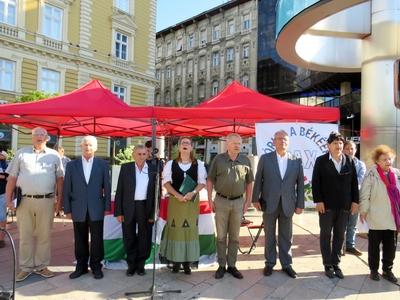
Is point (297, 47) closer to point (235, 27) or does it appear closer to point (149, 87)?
point (149, 87)

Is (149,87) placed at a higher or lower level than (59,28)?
lower

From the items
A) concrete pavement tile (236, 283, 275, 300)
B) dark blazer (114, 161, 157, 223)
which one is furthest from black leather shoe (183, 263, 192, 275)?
concrete pavement tile (236, 283, 275, 300)

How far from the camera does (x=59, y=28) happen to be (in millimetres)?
24266

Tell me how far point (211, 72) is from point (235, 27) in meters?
6.32

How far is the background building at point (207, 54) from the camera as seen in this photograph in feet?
146

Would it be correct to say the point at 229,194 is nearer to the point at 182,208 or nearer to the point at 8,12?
the point at 182,208

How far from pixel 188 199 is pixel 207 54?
46215mm

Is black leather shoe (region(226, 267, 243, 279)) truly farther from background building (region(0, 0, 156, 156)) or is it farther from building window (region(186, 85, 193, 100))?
building window (region(186, 85, 193, 100))

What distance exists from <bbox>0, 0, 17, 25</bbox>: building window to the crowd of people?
19963 mm

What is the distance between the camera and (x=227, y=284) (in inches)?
189

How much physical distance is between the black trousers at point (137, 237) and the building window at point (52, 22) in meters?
21.7

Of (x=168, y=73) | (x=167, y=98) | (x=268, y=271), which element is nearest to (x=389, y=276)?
(x=268, y=271)

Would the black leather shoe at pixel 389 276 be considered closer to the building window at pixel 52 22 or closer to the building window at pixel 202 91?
the building window at pixel 52 22

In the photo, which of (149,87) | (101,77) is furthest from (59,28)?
(149,87)
